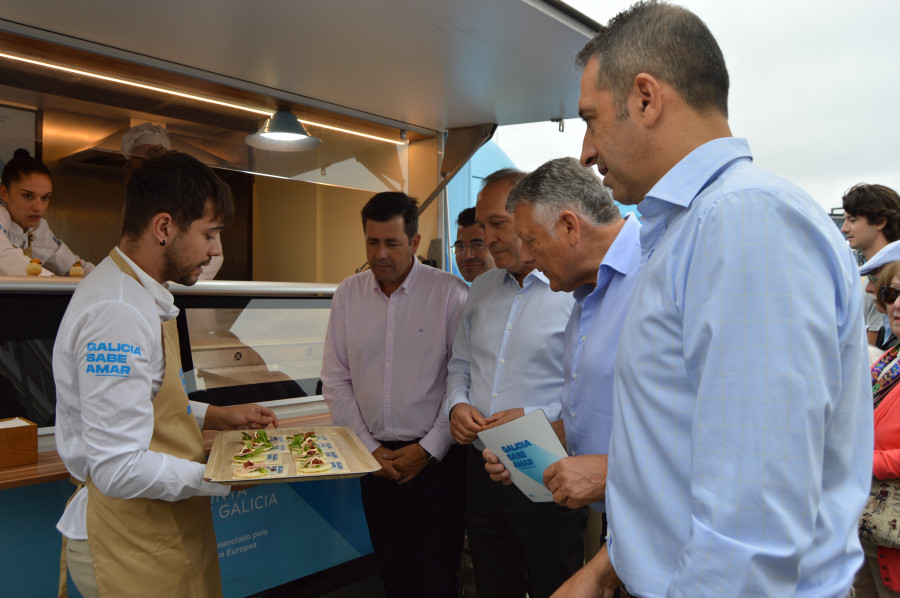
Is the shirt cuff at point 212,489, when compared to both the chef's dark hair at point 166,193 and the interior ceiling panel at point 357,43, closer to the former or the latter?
the chef's dark hair at point 166,193

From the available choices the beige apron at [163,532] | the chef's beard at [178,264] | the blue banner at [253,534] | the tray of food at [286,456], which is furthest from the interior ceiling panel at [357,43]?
the blue banner at [253,534]

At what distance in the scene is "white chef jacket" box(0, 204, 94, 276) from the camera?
2.62 metres

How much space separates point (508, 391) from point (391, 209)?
1.01 m

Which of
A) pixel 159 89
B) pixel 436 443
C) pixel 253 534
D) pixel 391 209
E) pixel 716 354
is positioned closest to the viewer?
pixel 716 354

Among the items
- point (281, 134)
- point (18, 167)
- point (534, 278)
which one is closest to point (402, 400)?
point (534, 278)

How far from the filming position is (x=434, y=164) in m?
3.89

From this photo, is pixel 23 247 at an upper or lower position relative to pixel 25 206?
lower

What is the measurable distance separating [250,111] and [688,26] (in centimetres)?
276

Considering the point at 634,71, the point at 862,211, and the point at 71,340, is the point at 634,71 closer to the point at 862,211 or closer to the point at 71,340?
the point at 71,340

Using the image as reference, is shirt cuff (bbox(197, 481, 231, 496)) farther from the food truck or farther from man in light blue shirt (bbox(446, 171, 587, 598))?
man in light blue shirt (bbox(446, 171, 587, 598))

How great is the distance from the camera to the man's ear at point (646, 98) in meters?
0.93

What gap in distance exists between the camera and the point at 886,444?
6.94 feet

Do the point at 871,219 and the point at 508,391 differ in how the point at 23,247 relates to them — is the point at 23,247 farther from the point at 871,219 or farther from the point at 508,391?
the point at 871,219

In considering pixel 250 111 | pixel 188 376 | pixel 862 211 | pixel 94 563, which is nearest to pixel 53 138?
pixel 250 111
